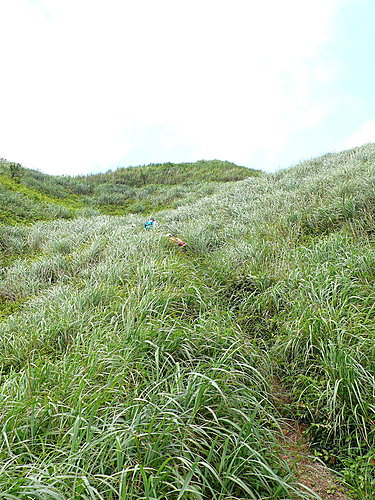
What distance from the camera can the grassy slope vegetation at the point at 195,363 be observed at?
5.23 ft

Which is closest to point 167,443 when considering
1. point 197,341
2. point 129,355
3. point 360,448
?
point 129,355

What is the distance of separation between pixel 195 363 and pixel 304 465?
3.04 feet

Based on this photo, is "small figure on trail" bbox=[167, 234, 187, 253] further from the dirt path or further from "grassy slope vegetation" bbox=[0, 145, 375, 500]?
the dirt path

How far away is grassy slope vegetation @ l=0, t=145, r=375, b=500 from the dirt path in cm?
9

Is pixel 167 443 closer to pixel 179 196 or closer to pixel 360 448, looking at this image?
pixel 360 448

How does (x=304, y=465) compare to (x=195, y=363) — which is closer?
(x=304, y=465)

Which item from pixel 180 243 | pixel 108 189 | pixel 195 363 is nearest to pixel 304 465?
pixel 195 363

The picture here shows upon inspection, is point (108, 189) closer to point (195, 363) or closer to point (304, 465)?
point (195, 363)

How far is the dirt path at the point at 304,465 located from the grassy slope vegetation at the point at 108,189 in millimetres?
8711

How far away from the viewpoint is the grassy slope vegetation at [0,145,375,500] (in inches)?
62.8

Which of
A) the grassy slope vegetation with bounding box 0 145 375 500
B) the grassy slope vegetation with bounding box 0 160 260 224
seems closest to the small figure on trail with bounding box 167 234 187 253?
the grassy slope vegetation with bounding box 0 145 375 500

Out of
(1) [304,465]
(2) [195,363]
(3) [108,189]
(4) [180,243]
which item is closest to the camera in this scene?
(1) [304,465]

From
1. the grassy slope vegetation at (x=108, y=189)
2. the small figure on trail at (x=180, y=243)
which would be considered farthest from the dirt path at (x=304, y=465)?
the grassy slope vegetation at (x=108, y=189)

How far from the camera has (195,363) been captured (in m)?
2.44
